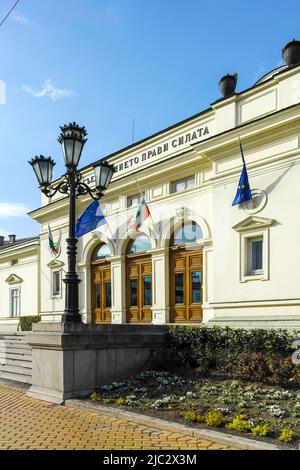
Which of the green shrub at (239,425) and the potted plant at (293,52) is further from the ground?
the potted plant at (293,52)

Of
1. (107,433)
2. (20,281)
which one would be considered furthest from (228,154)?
(20,281)

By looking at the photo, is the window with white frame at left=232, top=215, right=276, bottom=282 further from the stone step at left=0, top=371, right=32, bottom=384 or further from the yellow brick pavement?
the yellow brick pavement

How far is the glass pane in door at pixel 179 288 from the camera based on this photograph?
18078mm

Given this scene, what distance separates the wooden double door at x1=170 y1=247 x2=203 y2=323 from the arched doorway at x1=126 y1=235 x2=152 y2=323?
1.38 m

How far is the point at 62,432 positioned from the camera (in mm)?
6844

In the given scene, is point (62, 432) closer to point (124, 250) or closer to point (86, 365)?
point (86, 365)

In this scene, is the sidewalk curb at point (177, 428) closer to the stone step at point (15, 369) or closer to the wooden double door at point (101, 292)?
the stone step at point (15, 369)

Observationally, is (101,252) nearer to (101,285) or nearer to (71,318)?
(101,285)

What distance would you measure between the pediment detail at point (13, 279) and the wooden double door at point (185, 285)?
15.0 meters

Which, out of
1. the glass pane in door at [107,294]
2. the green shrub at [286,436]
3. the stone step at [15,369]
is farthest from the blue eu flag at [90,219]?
the green shrub at [286,436]

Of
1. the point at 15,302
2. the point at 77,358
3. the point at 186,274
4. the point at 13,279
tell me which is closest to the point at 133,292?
the point at 186,274

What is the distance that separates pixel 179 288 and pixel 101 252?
5.65 meters

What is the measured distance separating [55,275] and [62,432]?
1928 cm

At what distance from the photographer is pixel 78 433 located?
22.2ft
